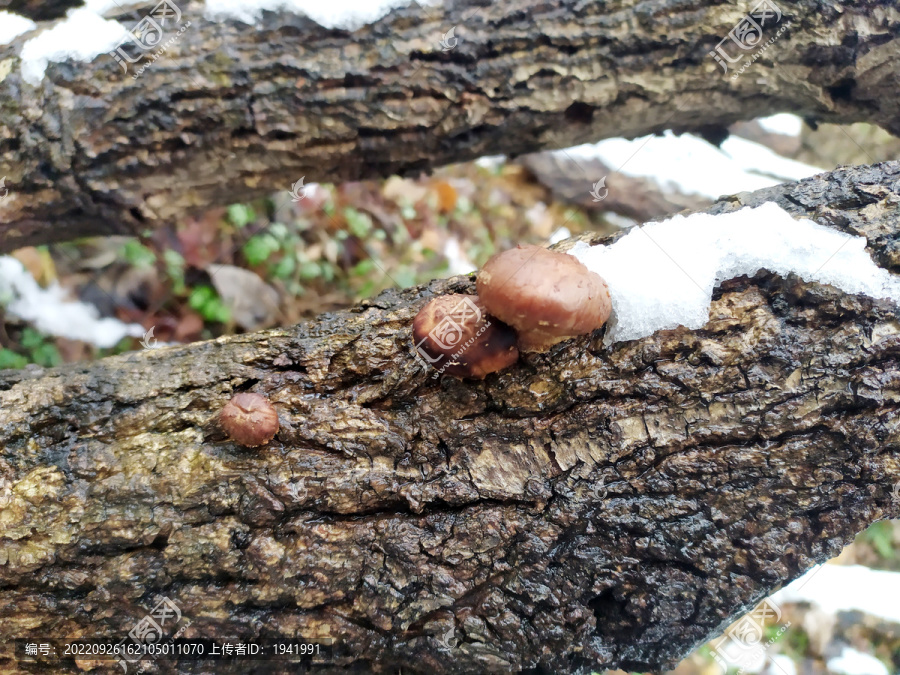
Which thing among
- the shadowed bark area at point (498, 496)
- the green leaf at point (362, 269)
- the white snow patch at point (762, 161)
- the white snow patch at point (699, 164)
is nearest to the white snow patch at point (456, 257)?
the green leaf at point (362, 269)

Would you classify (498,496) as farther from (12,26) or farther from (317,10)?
(12,26)

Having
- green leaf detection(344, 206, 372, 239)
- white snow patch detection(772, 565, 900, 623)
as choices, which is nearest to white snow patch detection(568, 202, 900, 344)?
green leaf detection(344, 206, 372, 239)

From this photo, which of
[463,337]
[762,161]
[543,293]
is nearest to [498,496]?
[463,337]

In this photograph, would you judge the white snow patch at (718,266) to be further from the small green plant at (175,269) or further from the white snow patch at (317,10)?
the small green plant at (175,269)

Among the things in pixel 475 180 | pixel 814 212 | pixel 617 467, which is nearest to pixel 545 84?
pixel 814 212

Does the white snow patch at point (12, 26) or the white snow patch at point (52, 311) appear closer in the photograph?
the white snow patch at point (12, 26)

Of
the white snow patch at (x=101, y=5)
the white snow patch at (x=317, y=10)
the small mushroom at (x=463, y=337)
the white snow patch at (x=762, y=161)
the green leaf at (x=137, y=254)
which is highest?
the white snow patch at (x=317, y=10)
